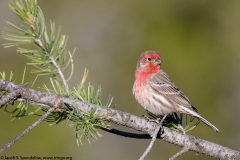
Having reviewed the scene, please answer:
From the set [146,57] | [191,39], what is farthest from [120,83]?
[146,57]

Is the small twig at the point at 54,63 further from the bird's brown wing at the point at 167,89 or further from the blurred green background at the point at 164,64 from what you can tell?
the blurred green background at the point at 164,64

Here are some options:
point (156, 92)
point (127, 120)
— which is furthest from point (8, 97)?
point (156, 92)

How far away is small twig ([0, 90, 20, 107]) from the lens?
10.4 feet

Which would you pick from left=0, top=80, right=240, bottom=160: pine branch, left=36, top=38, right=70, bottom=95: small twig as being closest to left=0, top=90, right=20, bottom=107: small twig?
left=0, top=80, right=240, bottom=160: pine branch

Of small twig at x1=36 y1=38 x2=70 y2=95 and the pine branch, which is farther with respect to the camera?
small twig at x1=36 y1=38 x2=70 y2=95

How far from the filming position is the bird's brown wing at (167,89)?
6.02 meters

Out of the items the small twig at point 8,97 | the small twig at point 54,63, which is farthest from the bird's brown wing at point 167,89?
the small twig at point 8,97

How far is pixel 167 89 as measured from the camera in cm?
634

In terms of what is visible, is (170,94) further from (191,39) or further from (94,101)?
(191,39)

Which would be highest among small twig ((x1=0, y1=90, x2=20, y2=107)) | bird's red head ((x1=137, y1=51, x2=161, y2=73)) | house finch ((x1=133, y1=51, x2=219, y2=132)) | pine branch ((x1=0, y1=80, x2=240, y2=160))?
bird's red head ((x1=137, y1=51, x2=161, y2=73))

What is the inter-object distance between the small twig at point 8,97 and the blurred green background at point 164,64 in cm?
532

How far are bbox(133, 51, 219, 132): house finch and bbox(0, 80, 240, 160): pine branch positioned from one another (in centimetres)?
136

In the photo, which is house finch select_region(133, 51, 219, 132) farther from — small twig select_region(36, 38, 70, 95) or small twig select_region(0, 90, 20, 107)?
small twig select_region(0, 90, 20, 107)

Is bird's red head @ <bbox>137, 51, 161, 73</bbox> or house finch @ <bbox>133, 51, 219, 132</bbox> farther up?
bird's red head @ <bbox>137, 51, 161, 73</bbox>
